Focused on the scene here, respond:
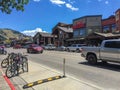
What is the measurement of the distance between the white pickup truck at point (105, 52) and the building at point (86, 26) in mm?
32290

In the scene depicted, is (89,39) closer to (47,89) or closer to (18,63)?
(18,63)

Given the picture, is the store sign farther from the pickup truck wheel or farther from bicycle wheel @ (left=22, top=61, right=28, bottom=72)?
bicycle wheel @ (left=22, top=61, right=28, bottom=72)

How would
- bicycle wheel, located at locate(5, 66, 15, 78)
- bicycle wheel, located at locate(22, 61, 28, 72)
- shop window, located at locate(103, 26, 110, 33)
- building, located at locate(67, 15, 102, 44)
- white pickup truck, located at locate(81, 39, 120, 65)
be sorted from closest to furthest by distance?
1. bicycle wheel, located at locate(5, 66, 15, 78)
2. bicycle wheel, located at locate(22, 61, 28, 72)
3. white pickup truck, located at locate(81, 39, 120, 65)
4. shop window, located at locate(103, 26, 110, 33)
5. building, located at locate(67, 15, 102, 44)

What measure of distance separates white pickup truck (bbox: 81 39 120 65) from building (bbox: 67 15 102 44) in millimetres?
32290

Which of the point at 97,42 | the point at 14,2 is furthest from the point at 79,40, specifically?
the point at 14,2

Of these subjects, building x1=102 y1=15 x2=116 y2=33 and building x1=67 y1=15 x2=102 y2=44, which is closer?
building x1=102 y1=15 x2=116 y2=33

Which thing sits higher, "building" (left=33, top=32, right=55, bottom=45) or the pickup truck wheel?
"building" (left=33, top=32, right=55, bottom=45)

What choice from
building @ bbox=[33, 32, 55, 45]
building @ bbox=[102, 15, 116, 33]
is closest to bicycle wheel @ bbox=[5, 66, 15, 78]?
building @ bbox=[102, 15, 116, 33]

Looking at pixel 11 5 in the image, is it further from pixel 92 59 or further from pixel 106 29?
pixel 106 29

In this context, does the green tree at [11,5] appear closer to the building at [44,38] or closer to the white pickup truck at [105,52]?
→ the white pickup truck at [105,52]

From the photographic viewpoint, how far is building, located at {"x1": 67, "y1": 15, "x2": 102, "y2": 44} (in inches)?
1924

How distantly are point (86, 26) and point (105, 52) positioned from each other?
36071 mm

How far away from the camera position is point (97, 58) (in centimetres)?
1559

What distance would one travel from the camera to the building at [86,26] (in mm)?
48875
